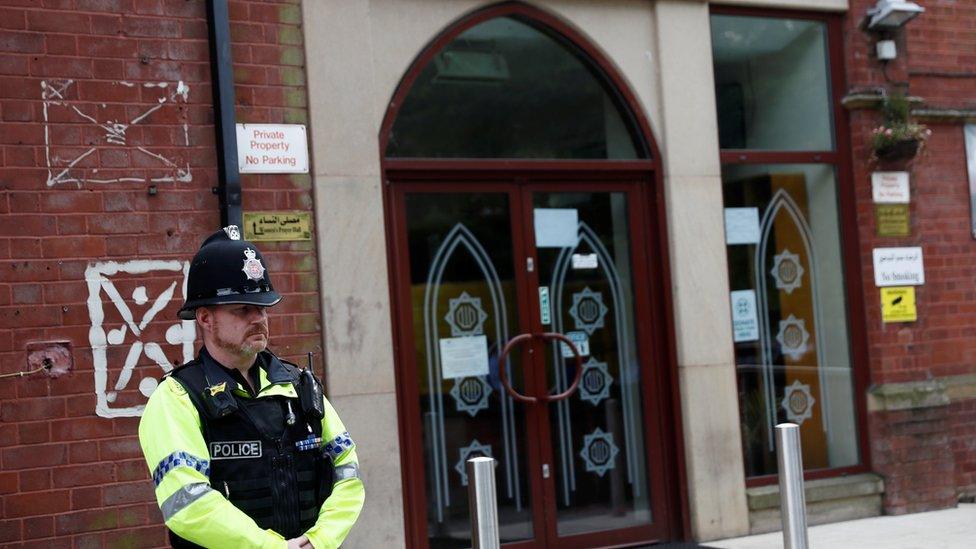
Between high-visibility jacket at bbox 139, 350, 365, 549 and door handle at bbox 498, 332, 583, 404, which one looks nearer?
high-visibility jacket at bbox 139, 350, 365, 549

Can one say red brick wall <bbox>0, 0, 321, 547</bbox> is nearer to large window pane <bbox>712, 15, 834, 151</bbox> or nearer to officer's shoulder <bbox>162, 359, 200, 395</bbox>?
officer's shoulder <bbox>162, 359, 200, 395</bbox>

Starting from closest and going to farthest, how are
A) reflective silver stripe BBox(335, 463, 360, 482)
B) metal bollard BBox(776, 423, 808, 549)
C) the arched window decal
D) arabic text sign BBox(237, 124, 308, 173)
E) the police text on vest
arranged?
the police text on vest, reflective silver stripe BBox(335, 463, 360, 482), metal bollard BBox(776, 423, 808, 549), arabic text sign BBox(237, 124, 308, 173), the arched window decal

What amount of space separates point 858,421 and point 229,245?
6.14 metres

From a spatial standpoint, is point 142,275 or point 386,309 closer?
point 142,275

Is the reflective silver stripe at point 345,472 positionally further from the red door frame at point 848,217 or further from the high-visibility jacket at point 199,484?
the red door frame at point 848,217

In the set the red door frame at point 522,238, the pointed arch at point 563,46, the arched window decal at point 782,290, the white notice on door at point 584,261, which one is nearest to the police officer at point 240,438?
the red door frame at point 522,238

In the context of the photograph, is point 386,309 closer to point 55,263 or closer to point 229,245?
point 55,263

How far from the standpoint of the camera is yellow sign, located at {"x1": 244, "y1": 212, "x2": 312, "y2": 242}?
683cm

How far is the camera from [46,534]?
6207mm

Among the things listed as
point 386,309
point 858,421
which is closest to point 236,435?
point 386,309

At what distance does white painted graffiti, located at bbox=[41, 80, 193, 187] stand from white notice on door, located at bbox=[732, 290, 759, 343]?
148 inches

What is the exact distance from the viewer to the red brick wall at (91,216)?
6230 mm

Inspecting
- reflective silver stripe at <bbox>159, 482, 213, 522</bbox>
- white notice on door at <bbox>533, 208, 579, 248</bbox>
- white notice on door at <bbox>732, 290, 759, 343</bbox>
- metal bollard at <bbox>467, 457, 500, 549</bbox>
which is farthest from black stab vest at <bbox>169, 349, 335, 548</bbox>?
white notice on door at <bbox>732, 290, 759, 343</bbox>

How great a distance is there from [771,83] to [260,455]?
6053 millimetres
